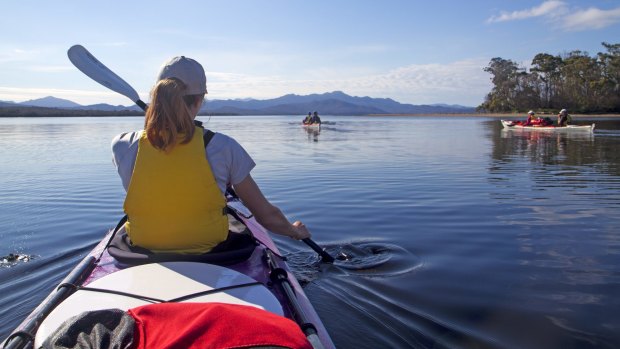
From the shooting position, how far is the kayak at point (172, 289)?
233 centimetres

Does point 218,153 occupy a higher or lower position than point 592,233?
higher

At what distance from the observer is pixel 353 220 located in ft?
25.6

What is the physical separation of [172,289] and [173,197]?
61 cm

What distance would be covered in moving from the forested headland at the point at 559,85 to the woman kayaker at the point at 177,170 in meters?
75.1

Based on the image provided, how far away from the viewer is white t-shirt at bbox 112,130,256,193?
3020 millimetres


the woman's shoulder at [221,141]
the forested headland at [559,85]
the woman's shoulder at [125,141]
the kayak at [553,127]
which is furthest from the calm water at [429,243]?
the forested headland at [559,85]

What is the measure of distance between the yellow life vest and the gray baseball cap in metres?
0.34

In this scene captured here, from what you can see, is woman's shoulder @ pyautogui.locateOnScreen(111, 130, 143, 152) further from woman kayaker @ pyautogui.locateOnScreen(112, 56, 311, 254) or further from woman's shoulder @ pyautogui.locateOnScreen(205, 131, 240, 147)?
woman's shoulder @ pyautogui.locateOnScreen(205, 131, 240, 147)

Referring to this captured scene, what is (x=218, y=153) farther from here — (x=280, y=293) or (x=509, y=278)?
(x=509, y=278)

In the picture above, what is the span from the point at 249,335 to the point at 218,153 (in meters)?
1.45

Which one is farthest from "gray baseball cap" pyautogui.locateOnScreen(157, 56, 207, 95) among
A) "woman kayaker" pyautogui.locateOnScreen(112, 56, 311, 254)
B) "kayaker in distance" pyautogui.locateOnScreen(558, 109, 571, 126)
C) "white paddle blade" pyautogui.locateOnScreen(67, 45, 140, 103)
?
"kayaker in distance" pyautogui.locateOnScreen(558, 109, 571, 126)

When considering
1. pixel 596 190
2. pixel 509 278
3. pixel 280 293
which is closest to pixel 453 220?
pixel 509 278

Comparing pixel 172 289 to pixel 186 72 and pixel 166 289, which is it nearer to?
pixel 166 289

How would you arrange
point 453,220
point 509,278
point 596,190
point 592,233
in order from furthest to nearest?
point 596,190 → point 453,220 → point 592,233 → point 509,278
